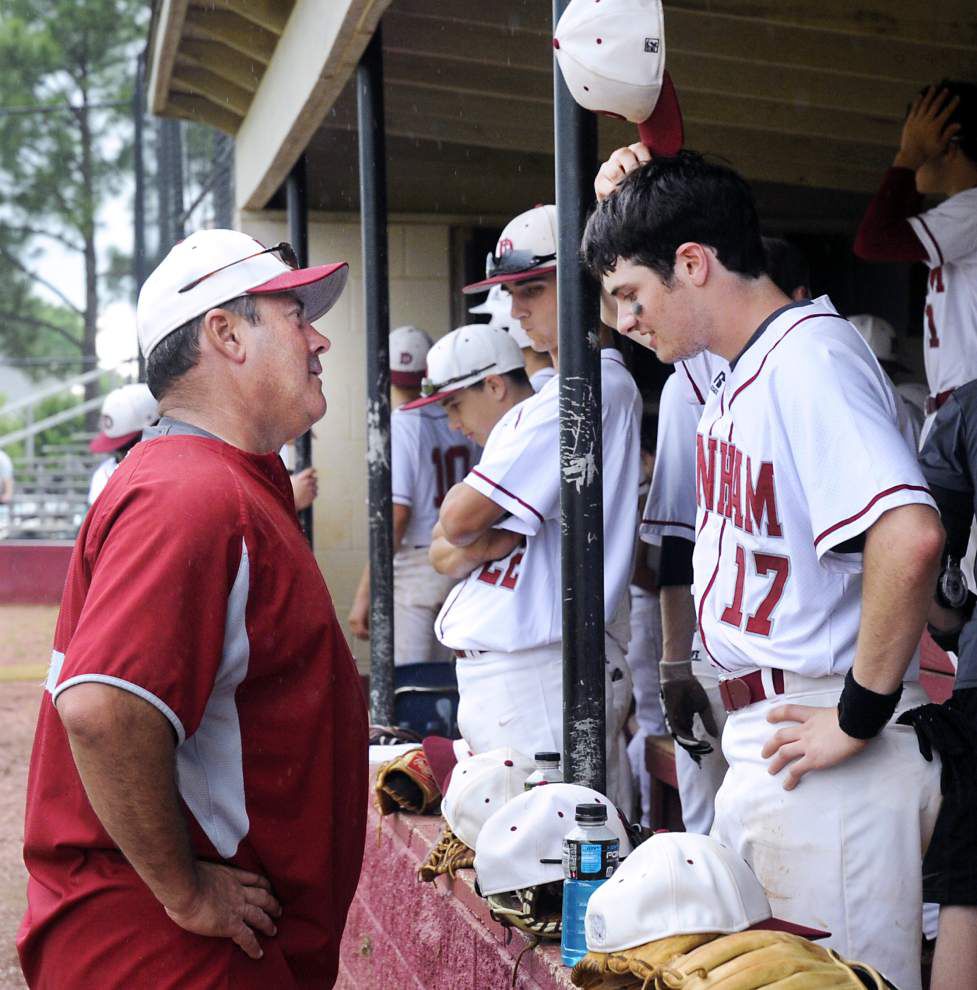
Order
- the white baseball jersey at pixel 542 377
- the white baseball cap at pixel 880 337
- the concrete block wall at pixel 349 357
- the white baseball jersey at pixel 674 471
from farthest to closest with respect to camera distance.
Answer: the concrete block wall at pixel 349 357
the white baseball cap at pixel 880 337
the white baseball jersey at pixel 542 377
the white baseball jersey at pixel 674 471

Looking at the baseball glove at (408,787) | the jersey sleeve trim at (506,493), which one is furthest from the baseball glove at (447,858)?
the jersey sleeve trim at (506,493)

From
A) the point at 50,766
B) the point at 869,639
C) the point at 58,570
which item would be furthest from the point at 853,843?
the point at 58,570

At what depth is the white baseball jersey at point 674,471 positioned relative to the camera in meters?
3.36

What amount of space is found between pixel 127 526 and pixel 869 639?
1.11 m

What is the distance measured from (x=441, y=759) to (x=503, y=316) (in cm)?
152

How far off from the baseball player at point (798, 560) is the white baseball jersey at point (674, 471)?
2.87 feet

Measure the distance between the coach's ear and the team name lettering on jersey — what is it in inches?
11.1

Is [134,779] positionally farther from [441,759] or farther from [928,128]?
[928,128]

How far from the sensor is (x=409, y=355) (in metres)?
6.94

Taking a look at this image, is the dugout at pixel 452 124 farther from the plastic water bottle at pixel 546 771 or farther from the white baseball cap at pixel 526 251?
the plastic water bottle at pixel 546 771

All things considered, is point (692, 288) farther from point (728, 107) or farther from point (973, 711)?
point (728, 107)

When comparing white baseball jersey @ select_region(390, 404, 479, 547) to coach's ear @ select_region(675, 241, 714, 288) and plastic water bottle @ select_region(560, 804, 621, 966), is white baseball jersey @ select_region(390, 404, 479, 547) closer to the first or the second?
plastic water bottle @ select_region(560, 804, 621, 966)

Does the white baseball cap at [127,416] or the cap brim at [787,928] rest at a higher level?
the white baseball cap at [127,416]

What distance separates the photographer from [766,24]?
16.5 ft
